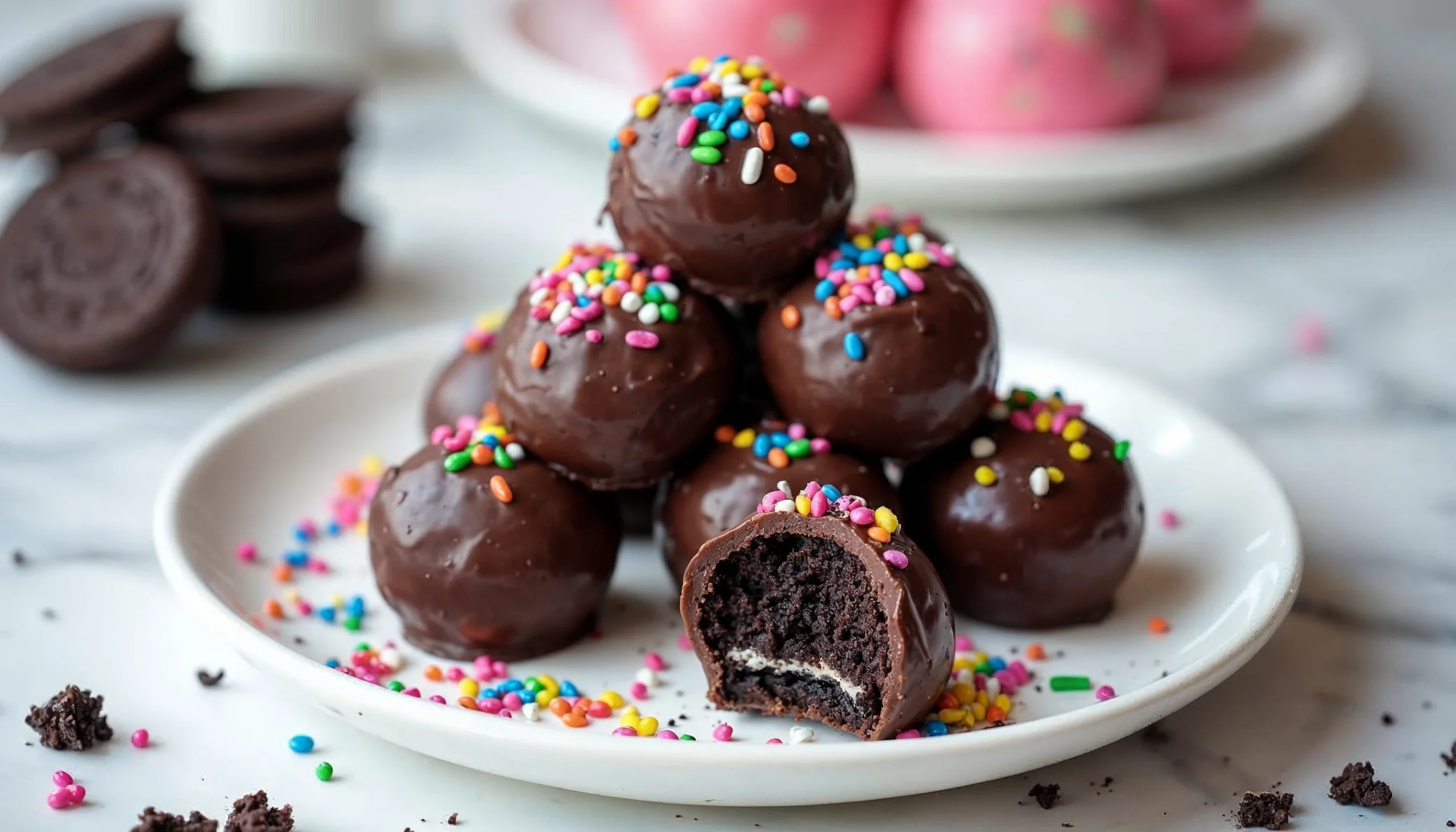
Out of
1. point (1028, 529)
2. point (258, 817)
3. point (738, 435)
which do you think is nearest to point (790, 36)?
point (738, 435)

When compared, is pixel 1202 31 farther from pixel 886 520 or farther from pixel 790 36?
pixel 886 520

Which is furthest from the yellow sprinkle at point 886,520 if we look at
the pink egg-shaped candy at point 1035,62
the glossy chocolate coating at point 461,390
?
the pink egg-shaped candy at point 1035,62

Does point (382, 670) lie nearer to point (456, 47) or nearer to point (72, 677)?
point (72, 677)

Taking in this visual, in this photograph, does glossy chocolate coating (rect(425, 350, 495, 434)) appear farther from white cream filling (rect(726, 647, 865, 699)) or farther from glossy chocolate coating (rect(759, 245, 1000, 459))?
white cream filling (rect(726, 647, 865, 699))

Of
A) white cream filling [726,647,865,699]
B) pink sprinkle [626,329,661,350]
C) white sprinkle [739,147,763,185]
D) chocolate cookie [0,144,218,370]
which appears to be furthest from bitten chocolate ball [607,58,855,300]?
chocolate cookie [0,144,218,370]

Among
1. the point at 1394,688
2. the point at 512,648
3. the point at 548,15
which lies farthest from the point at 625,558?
the point at 548,15

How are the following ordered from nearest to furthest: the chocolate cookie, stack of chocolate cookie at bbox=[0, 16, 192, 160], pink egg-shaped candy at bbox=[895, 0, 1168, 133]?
the chocolate cookie
stack of chocolate cookie at bbox=[0, 16, 192, 160]
pink egg-shaped candy at bbox=[895, 0, 1168, 133]

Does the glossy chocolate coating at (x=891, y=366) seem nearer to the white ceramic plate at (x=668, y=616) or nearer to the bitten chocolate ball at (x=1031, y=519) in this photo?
the bitten chocolate ball at (x=1031, y=519)
